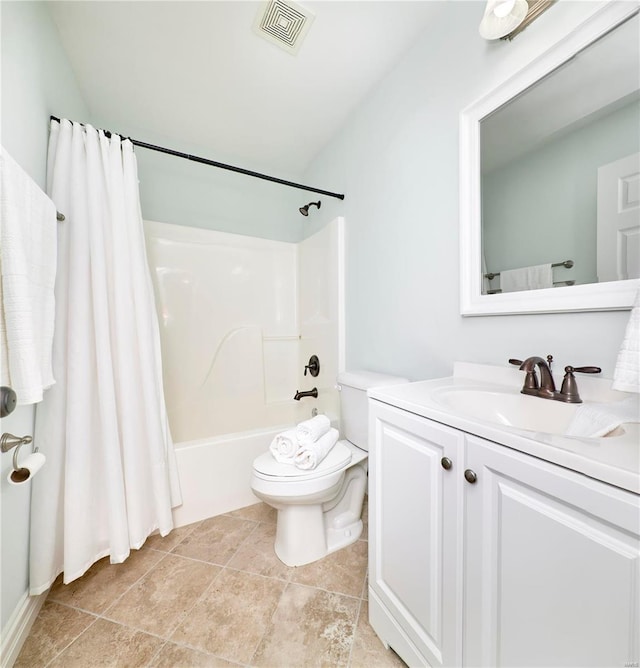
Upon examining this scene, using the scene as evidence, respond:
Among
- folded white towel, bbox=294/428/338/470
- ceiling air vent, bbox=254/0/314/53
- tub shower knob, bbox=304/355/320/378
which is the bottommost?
folded white towel, bbox=294/428/338/470

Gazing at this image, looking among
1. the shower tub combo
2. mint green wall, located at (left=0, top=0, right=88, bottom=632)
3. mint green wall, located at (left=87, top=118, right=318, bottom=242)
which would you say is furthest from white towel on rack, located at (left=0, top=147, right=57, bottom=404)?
mint green wall, located at (left=87, top=118, right=318, bottom=242)

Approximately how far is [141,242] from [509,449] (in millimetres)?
1602

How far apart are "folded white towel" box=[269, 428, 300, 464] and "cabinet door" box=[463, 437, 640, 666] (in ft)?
2.48

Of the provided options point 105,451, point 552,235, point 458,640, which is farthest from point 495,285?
point 105,451

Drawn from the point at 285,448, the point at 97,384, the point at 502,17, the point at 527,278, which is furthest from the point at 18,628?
the point at 502,17

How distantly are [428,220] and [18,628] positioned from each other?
2.12 m

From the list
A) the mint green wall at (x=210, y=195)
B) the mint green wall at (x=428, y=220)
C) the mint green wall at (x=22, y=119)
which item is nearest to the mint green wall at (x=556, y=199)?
the mint green wall at (x=428, y=220)

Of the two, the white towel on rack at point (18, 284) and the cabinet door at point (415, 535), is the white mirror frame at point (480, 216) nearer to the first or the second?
the cabinet door at point (415, 535)

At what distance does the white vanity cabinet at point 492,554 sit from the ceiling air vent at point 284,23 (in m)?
1.65

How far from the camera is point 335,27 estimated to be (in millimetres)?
1287

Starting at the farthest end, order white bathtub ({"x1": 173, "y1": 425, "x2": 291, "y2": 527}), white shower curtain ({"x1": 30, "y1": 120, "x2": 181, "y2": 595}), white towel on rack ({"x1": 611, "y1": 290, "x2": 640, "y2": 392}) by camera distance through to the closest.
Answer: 1. white bathtub ({"x1": 173, "y1": 425, "x2": 291, "y2": 527})
2. white shower curtain ({"x1": 30, "y1": 120, "x2": 181, "y2": 595})
3. white towel on rack ({"x1": 611, "y1": 290, "x2": 640, "y2": 392})

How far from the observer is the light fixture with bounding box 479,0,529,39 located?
0.89 meters

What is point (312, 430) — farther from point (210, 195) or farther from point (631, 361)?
point (210, 195)

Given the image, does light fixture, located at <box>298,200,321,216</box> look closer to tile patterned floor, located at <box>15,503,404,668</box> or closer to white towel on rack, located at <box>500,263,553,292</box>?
white towel on rack, located at <box>500,263,553,292</box>
